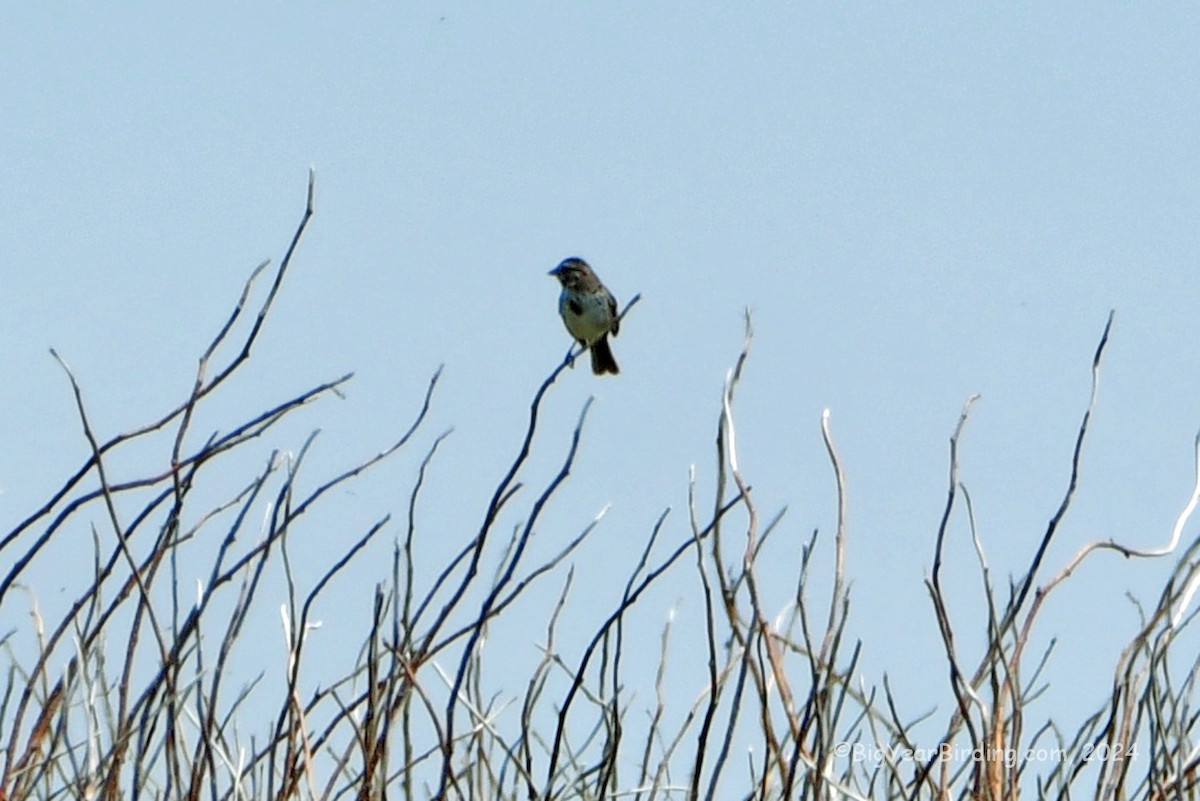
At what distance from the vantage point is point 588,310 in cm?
1165

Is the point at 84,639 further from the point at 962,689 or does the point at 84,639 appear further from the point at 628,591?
the point at 962,689

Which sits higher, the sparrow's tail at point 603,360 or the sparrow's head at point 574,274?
the sparrow's head at point 574,274

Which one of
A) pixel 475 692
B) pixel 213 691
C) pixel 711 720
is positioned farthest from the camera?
pixel 475 692

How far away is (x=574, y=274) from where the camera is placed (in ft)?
39.5

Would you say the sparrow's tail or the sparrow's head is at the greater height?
the sparrow's head

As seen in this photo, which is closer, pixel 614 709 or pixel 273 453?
pixel 614 709

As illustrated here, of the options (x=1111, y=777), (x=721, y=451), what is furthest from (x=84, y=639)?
(x=1111, y=777)

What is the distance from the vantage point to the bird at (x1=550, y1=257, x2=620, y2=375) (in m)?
11.6

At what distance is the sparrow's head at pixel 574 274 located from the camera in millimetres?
12000

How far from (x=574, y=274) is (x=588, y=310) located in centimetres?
49

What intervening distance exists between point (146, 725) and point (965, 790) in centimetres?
113

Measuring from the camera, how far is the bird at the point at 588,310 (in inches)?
456

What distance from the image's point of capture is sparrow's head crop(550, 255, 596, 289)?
1200cm

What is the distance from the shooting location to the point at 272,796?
2.33 meters
